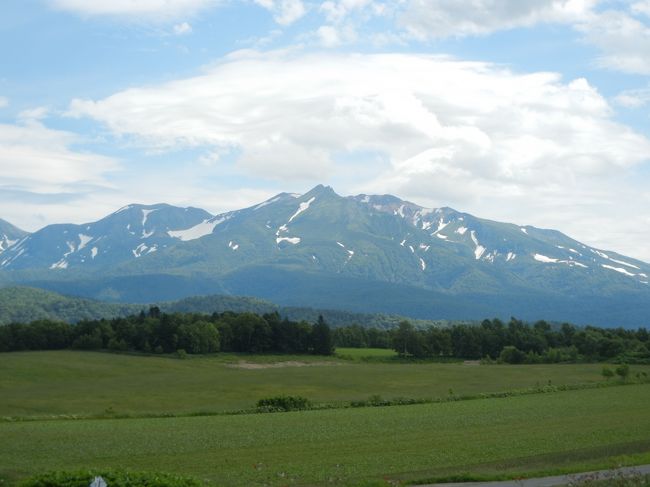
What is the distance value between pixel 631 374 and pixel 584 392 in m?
24.2

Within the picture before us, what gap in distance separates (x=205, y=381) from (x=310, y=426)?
44683 millimetres

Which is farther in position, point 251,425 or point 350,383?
point 350,383

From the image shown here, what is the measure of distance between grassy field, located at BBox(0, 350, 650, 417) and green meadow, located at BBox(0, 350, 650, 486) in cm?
26

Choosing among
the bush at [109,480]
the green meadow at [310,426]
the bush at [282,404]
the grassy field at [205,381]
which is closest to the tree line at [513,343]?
the grassy field at [205,381]

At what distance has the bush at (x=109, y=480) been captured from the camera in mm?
21391

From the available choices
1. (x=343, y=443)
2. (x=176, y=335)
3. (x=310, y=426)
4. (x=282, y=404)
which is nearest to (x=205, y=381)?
(x=282, y=404)

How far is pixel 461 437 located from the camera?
42.5 metres

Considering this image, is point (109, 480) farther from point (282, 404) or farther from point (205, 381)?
point (205, 381)

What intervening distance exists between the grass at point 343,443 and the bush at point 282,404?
6.00 metres

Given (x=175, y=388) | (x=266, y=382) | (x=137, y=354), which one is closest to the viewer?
(x=175, y=388)

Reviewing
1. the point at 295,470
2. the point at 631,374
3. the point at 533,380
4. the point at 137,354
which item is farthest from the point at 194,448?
the point at 137,354

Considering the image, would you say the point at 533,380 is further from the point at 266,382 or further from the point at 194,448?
the point at 194,448

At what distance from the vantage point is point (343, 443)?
4119 centimetres

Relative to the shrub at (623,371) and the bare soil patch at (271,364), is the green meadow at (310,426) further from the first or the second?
the bare soil patch at (271,364)
